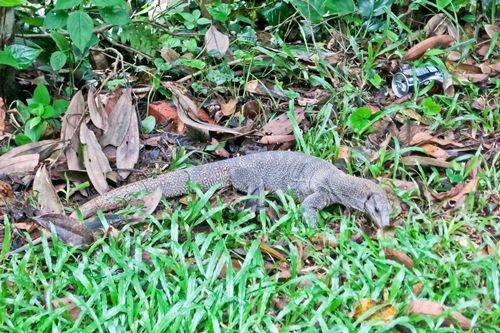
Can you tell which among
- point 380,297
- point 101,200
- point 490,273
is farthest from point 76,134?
point 490,273

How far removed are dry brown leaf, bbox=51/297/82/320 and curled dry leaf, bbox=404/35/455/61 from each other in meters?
3.62

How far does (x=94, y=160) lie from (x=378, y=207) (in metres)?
1.97

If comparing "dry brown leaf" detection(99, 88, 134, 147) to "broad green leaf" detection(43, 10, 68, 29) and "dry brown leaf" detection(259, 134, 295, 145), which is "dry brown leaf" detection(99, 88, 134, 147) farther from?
"dry brown leaf" detection(259, 134, 295, 145)

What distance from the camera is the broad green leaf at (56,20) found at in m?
5.22

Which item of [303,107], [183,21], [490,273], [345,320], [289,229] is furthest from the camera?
[183,21]

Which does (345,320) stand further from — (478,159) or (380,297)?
(478,159)

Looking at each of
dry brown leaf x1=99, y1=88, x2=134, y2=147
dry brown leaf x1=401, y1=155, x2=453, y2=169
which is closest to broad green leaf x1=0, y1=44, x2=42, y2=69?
dry brown leaf x1=99, y1=88, x2=134, y2=147

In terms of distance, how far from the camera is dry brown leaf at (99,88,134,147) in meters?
5.59

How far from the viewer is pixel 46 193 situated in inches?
196

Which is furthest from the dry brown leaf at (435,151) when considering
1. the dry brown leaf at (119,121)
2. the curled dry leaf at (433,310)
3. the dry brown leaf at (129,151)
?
the dry brown leaf at (119,121)

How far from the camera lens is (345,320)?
12.3ft

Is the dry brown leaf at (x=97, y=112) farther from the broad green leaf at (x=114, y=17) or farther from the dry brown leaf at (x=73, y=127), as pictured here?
the broad green leaf at (x=114, y=17)

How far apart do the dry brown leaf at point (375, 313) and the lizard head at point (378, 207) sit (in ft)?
2.50

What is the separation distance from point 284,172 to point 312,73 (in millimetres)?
1423
